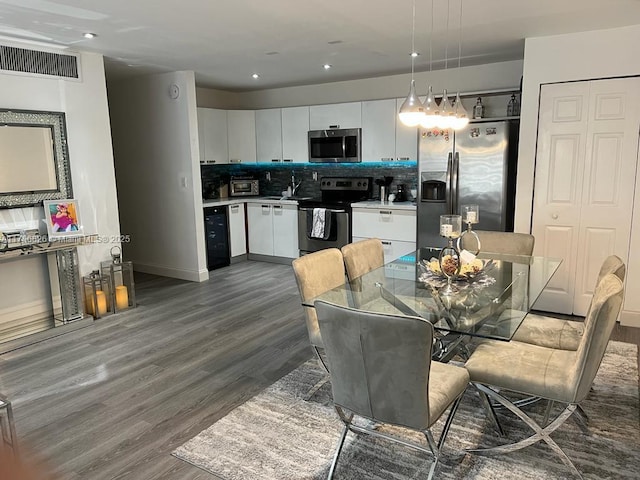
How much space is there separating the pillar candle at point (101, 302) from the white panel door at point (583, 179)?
424cm

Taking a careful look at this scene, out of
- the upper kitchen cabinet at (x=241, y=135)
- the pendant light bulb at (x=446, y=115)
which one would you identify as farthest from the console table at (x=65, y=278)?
the pendant light bulb at (x=446, y=115)

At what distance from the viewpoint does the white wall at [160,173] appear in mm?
5688

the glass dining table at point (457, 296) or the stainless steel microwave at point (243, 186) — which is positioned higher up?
the stainless steel microwave at point (243, 186)

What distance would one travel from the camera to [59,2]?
9.87 feet

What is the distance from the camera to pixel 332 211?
6.15 metres

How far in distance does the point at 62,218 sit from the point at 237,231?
275 cm

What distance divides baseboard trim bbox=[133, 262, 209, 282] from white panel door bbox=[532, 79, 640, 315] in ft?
12.6

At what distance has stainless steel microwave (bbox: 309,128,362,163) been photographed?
6.18 metres

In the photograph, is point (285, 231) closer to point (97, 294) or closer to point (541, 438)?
point (97, 294)

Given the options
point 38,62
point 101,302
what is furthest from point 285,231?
point 38,62

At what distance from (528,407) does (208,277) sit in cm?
422

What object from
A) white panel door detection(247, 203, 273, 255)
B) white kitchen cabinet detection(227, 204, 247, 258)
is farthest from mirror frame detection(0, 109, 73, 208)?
white panel door detection(247, 203, 273, 255)

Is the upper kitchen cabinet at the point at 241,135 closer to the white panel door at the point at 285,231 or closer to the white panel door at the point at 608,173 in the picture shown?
the white panel door at the point at 285,231

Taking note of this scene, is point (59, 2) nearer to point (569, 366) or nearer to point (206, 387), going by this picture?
point (206, 387)
